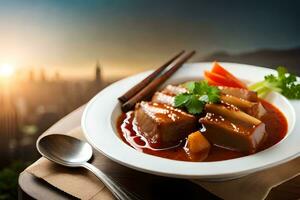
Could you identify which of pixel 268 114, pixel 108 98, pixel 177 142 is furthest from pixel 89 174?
pixel 268 114

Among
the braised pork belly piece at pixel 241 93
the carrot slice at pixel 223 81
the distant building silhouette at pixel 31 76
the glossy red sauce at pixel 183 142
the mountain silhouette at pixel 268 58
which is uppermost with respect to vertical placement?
the braised pork belly piece at pixel 241 93

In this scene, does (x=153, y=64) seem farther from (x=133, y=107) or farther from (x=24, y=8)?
(x=133, y=107)

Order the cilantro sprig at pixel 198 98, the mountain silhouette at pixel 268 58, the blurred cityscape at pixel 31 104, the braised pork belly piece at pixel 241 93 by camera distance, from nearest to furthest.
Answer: the cilantro sprig at pixel 198 98 → the braised pork belly piece at pixel 241 93 → the blurred cityscape at pixel 31 104 → the mountain silhouette at pixel 268 58

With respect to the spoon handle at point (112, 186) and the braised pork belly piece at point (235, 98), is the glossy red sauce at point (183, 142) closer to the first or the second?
the braised pork belly piece at point (235, 98)

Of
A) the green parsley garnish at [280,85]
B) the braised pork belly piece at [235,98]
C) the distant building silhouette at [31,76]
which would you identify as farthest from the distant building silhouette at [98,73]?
the green parsley garnish at [280,85]

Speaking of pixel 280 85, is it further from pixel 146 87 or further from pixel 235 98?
pixel 146 87

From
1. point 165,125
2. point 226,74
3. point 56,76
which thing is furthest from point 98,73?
point 165,125
